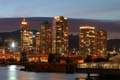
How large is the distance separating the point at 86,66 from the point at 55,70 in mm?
87831

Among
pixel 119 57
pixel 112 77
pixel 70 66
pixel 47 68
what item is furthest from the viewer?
pixel 47 68

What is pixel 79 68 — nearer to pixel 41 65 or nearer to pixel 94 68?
pixel 94 68

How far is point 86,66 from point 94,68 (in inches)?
80.3

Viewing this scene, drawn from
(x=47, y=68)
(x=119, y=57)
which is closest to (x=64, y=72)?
(x=47, y=68)

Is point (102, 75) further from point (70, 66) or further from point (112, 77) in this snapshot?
point (70, 66)

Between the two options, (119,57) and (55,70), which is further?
(55,70)

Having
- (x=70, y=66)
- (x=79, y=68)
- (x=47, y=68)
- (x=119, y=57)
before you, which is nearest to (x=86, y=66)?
(x=79, y=68)

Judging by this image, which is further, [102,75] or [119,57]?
[119,57]

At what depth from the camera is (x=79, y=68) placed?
96.9 m

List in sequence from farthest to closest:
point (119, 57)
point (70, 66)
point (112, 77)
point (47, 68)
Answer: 1. point (47, 68)
2. point (70, 66)
3. point (119, 57)
4. point (112, 77)

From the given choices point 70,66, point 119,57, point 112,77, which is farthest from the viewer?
point 70,66

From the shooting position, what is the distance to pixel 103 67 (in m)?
93.9

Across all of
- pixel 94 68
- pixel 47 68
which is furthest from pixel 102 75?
pixel 47 68

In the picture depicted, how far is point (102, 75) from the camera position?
9594cm
